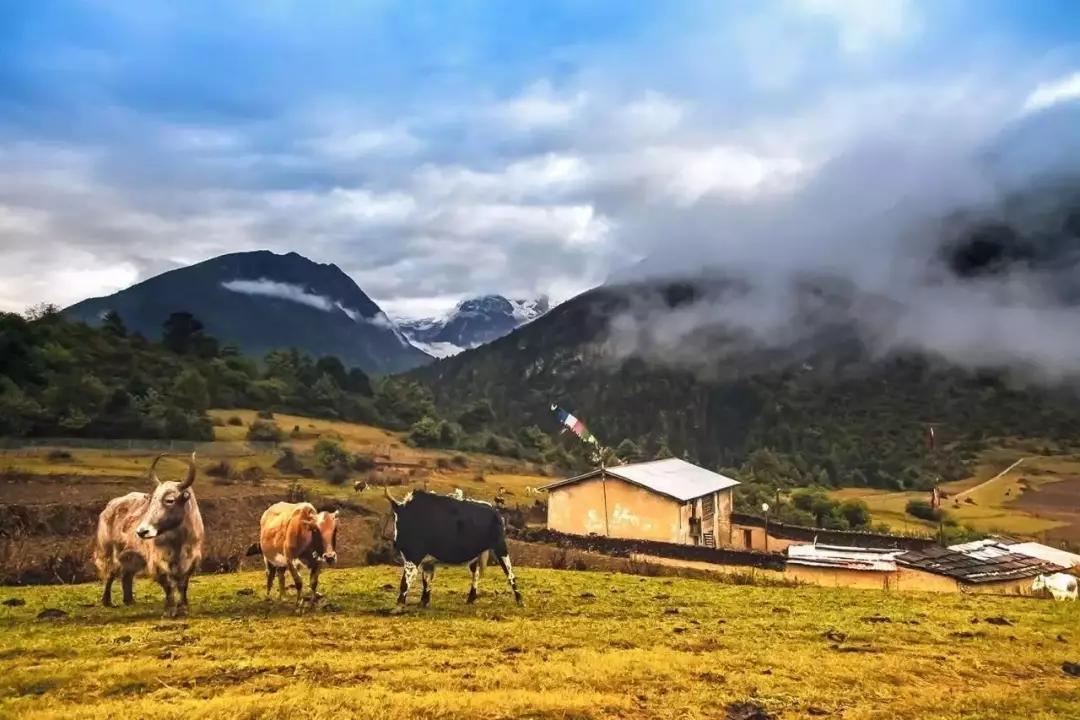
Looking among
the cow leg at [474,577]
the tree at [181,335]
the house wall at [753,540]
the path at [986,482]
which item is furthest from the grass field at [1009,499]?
the tree at [181,335]

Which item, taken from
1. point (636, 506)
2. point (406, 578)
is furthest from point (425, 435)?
point (406, 578)

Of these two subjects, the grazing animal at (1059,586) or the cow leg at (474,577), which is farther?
the grazing animal at (1059,586)

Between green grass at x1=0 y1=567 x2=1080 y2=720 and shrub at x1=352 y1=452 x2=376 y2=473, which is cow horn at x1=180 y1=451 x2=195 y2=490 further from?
shrub at x1=352 y1=452 x2=376 y2=473

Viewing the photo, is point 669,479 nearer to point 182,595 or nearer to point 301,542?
point 301,542

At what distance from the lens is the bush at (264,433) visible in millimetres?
58781

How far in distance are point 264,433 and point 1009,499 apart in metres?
69.9

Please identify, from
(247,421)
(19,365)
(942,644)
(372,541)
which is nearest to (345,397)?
(247,421)

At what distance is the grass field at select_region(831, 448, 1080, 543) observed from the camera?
5958cm

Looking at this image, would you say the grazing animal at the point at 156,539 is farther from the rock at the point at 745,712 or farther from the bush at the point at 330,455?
the bush at the point at 330,455

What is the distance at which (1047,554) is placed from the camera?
107 feet

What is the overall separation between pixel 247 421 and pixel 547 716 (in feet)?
205

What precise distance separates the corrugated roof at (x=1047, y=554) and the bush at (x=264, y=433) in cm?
4752

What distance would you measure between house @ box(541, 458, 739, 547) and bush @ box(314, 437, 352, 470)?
20.6 m

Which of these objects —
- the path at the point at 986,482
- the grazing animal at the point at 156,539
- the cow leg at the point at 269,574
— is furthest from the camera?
the path at the point at 986,482
